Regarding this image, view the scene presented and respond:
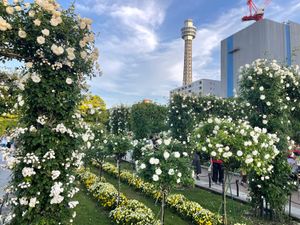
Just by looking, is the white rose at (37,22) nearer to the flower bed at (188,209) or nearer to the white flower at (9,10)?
the white flower at (9,10)

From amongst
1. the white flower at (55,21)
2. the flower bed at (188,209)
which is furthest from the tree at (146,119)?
the white flower at (55,21)

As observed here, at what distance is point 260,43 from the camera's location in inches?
1847

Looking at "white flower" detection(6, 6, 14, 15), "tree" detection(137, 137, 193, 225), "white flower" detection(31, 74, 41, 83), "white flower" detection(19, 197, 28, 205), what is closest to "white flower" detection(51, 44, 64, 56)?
"white flower" detection(31, 74, 41, 83)

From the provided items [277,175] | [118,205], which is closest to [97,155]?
[118,205]

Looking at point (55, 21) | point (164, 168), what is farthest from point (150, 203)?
point (55, 21)

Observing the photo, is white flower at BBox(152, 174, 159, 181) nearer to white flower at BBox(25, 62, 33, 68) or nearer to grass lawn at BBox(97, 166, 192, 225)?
grass lawn at BBox(97, 166, 192, 225)

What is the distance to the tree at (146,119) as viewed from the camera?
17766 mm

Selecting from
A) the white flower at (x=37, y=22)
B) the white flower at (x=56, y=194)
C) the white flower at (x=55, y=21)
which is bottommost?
the white flower at (x=56, y=194)

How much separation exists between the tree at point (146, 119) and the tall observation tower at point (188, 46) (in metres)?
65.5

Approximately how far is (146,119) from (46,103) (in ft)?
47.1

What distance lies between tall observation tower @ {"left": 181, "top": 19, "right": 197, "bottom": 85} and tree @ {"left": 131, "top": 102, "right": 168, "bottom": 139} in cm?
6546

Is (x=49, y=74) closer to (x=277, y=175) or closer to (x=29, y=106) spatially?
(x=29, y=106)

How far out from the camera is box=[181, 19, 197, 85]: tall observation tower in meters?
85.6

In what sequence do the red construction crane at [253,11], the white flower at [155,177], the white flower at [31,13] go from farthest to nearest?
the red construction crane at [253,11]
the white flower at [155,177]
the white flower at [31,13]
